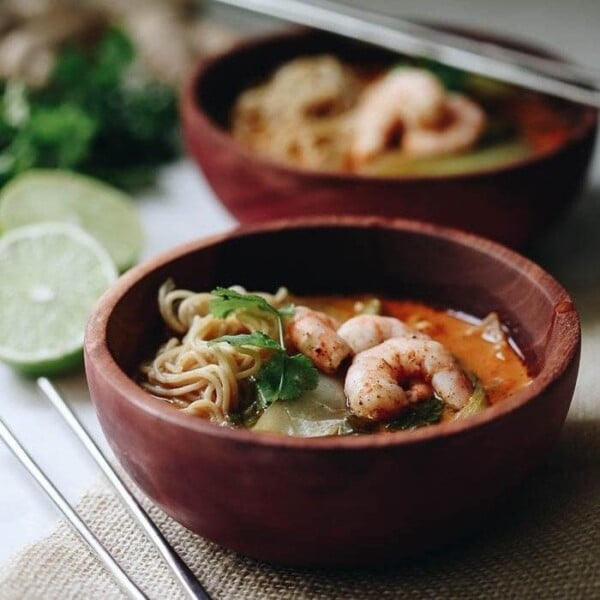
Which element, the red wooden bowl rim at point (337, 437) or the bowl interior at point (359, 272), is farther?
the bowl interior at point (359, 272)

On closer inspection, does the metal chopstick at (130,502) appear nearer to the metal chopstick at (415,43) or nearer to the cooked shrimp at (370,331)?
the cooked shrimp at (370,331)

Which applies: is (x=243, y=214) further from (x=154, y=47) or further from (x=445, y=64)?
(x=154, y=47)

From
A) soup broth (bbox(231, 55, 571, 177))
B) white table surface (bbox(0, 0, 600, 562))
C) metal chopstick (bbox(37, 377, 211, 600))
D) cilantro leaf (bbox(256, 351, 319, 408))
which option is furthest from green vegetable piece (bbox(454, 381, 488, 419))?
soup broth (bbox(231, 55, 571, 177))

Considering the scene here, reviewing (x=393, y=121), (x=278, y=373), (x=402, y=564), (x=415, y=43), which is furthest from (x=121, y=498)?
(x=415, y=43)

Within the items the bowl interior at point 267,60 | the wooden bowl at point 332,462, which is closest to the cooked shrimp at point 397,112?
the bowl interior at point 267,60

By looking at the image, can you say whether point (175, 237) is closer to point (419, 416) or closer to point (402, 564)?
point (419, 416)

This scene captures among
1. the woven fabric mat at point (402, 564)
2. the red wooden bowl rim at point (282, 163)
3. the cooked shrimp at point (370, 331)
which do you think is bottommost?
the woven fabric mat at point (402, 564)

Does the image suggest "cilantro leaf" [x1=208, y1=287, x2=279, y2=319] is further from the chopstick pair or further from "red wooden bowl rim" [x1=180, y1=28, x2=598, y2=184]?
"red wooden bowl rim" [x1=180, y1=28, x2=598, y2=184]
